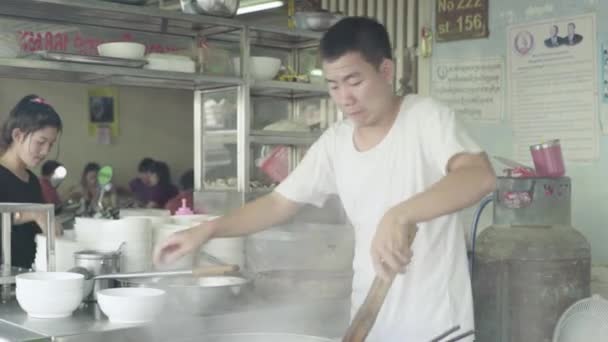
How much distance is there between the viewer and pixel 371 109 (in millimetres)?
2086

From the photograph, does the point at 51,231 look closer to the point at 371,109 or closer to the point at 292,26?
the point at 371,109

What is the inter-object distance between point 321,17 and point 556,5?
133 centimetres

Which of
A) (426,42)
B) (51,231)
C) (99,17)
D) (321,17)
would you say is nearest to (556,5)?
(426,42)

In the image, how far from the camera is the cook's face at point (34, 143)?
3240mm

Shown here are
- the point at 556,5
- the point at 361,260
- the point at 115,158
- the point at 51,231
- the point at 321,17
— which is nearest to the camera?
the point at 361,260

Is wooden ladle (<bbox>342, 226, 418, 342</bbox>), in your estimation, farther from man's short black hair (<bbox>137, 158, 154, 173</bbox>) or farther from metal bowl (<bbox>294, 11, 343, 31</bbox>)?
man's short black hair (<bbox>137, 158, 154, 173</bbox>)

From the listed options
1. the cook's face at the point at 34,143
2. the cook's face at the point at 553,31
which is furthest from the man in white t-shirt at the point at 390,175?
the cook's face at the point at 553,31

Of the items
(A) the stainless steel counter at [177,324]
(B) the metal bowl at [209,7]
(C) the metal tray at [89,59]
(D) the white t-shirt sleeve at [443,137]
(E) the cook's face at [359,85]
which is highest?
(B) the metal bowl at [209,7]

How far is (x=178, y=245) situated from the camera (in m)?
2.10

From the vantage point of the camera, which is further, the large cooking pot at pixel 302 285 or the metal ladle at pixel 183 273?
the large cooking pot at pixel 302 285

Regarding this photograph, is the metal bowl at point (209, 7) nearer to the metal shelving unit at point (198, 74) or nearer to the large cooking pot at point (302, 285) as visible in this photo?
the metal shelving unit at point (198, 74)

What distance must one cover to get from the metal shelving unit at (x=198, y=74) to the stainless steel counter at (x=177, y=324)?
5.28 feet

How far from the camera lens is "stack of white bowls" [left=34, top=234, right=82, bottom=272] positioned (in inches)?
102

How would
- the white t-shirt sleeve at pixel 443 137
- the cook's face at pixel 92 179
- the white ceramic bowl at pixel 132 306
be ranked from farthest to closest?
the cook's face at pixel 92 179
the white ceramic bowl at pixel 132 306
the white t-shirt sleeve at pixel 443 137
